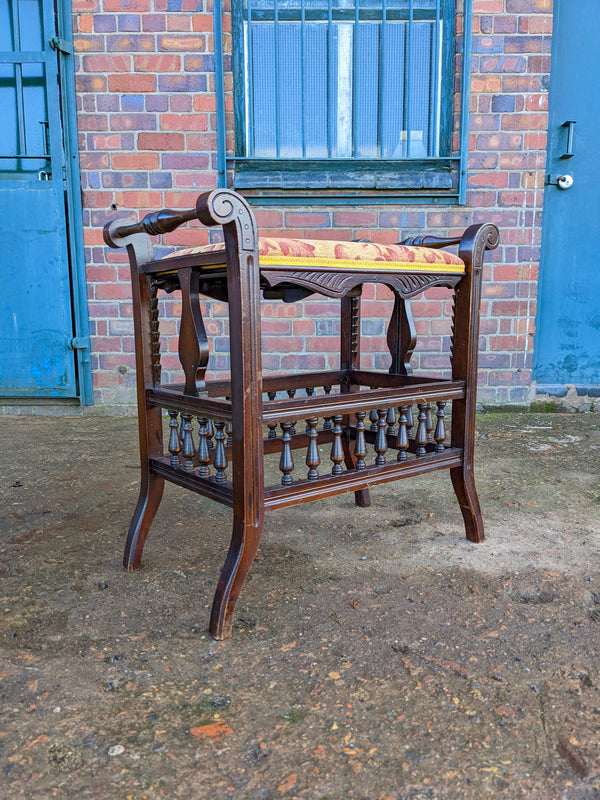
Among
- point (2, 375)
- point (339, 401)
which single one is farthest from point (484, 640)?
point (2, 375)

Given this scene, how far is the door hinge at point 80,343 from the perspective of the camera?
338 cm

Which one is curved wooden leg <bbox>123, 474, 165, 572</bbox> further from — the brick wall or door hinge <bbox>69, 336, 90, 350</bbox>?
door hinge <bbox>69, 336, 90, 350</bbox>

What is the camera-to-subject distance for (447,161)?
3289 millimetres

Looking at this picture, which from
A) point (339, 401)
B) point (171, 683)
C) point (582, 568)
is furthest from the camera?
point (582, 568)

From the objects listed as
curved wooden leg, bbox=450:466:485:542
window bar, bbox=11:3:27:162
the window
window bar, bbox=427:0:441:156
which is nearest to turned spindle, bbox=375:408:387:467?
curved wooden leg, bbox=450:466:485:542

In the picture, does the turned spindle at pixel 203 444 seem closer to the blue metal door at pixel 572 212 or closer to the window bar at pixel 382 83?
the window bar at pixel 382 83

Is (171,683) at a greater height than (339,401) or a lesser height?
lesser

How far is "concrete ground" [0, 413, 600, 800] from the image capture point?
0.92 metres

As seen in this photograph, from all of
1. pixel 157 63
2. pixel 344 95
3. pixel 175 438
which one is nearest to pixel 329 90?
pixel 344 95

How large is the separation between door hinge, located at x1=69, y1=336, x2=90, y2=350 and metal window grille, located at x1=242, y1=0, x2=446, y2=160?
4.46 ft

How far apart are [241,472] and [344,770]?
22.5 inches

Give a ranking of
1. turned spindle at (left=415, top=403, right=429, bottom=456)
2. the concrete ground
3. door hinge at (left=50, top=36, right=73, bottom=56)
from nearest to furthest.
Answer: the concrete ground, turned spindle at (left=415, top=403, right=429, bottom=456), door hinge at (left=50, top=36, right=73, bottom=56)

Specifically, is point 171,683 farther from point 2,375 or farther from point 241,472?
point 2,375

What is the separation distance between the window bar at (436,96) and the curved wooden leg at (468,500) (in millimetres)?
2258
